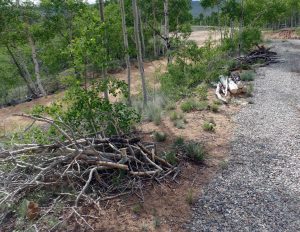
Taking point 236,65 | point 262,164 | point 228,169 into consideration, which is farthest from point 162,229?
point 236,65

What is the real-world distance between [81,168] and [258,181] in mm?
3575

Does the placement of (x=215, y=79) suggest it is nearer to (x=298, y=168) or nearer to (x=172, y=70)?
(x=172, y=70)

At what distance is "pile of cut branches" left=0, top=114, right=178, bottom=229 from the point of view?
205 inches

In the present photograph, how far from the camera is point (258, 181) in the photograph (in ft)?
20.5

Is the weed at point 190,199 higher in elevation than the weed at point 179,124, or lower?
lower

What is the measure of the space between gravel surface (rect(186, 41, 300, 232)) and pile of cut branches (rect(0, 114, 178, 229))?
126 centimetres


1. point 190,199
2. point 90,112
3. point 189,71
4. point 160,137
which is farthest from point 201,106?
point 190,199

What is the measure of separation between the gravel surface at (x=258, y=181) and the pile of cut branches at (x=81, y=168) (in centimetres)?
126

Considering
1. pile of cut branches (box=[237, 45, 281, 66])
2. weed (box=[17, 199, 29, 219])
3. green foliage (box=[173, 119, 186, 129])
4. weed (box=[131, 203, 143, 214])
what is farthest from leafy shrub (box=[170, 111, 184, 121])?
pile of cut branches (box=[237, 45, 281, 66])

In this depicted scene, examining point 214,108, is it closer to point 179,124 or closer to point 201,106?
point 201,106

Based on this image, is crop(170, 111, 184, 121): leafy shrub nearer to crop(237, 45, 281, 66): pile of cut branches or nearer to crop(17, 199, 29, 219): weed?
crop(17, 199, 29, 219): weed

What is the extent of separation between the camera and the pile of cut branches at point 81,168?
521cm

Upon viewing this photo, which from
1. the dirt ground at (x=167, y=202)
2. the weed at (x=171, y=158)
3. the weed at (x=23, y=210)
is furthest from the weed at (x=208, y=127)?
the weed at (x=23, y=210)

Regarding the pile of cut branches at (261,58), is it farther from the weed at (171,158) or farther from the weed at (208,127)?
the weed at (171,158)
